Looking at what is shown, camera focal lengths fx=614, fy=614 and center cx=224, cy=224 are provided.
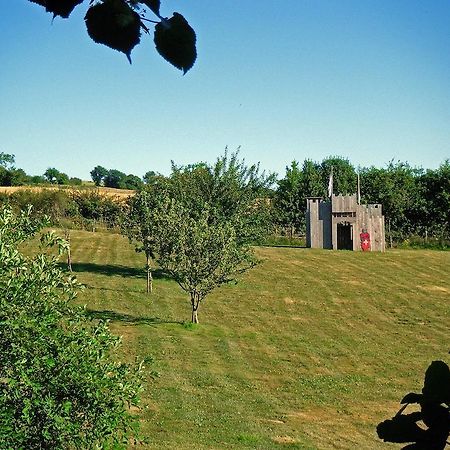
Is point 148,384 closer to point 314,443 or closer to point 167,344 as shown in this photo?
point 167,344

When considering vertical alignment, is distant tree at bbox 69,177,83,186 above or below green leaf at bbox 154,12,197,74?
above

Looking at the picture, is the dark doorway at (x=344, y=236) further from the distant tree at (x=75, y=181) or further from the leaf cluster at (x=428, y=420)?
the distant tree at (x=75, y=181)

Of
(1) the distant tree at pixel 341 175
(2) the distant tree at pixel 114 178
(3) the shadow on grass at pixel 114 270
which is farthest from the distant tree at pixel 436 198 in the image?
(2) the distant tree at pixel 114 178

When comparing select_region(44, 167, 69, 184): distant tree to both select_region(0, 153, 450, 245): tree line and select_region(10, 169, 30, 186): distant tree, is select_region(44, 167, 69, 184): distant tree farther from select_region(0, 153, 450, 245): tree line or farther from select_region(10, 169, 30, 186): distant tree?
select_region(0, 153, 450, 245): tree line

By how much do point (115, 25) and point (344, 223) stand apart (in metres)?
46.2

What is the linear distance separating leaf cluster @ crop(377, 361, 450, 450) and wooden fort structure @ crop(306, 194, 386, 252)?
44.4 meters

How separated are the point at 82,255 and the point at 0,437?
32.5 meters

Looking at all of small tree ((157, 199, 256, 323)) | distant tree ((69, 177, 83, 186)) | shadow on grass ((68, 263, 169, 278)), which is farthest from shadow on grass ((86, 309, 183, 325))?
distant tree ((69, 177, 83, 186))

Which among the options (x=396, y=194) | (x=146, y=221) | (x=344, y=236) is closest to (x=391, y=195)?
(x=396, y=194)

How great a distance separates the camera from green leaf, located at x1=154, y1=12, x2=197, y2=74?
5.22 ft

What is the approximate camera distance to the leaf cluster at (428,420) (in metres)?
1.59

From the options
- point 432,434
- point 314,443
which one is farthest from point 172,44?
point 314,443

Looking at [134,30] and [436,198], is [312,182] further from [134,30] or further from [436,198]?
[134,30]

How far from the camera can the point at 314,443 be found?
14.3 m
